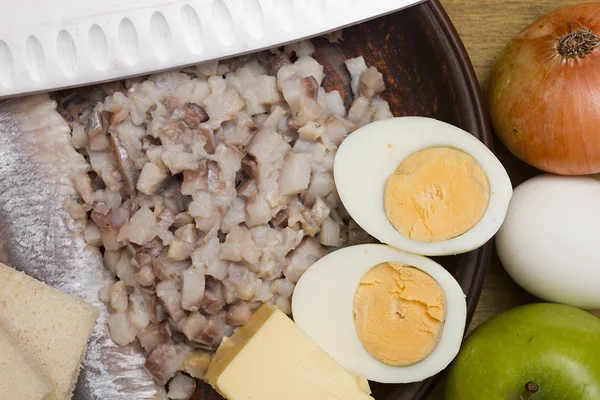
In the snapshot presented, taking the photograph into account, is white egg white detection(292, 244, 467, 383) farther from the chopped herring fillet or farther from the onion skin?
the onion skin

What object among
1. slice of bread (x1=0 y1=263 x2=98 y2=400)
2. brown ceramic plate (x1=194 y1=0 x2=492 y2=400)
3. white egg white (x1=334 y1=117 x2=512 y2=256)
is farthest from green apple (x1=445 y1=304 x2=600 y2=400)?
slice of bread (x1=0 y1=263 x2=98 y2=400)

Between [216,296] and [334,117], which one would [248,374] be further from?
[334,117]

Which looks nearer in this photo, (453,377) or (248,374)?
(248,374)

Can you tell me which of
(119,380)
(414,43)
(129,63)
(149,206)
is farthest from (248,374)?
(414,43)

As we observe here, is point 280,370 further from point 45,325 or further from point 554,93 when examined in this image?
point 554,93

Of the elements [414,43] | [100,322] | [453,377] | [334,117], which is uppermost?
[414,43]

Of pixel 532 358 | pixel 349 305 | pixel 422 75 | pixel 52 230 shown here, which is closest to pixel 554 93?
pixel 422 75
